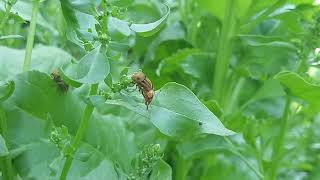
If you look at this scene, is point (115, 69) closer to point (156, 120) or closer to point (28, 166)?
point (156, 120)

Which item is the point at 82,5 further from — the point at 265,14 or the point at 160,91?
the point at 265,14

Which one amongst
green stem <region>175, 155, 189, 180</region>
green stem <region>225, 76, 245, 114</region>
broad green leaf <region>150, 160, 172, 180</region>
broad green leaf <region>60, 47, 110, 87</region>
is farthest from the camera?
green stem <region>225, 76, 245, 114</region>

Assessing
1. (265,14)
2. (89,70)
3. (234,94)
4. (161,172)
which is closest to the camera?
(89,70)

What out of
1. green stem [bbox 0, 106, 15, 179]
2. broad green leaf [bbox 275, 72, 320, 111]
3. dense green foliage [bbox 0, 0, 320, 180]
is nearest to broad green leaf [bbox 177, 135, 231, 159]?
dense green foliage [bbox 0, 0, 320, 180]

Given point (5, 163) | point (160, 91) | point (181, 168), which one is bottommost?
point (181, 168)

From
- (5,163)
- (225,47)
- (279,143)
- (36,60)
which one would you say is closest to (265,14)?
(225,47)

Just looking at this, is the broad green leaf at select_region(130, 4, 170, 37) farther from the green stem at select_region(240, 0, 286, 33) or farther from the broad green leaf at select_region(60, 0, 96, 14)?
the green stem at select_region(240, 0, 286, 33)
